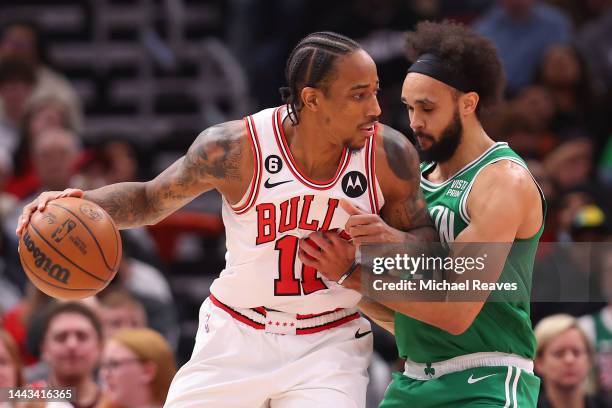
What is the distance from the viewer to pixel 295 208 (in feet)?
16.6

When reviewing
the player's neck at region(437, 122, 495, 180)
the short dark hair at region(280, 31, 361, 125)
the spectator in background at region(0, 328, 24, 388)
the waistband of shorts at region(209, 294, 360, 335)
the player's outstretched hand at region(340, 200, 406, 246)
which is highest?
the short dark hair at region(280, 31, 361, 125)

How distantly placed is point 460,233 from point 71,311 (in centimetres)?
300

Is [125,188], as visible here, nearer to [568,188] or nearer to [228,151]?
[228,151]

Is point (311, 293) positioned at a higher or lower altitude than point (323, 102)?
lower

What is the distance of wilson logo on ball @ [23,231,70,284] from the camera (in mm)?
4992

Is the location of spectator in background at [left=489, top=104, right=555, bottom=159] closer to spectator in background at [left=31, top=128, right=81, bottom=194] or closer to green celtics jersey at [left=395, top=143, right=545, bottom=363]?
spectator in background at [left=31, top=128, right=81, bottom=194]

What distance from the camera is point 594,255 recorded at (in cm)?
773

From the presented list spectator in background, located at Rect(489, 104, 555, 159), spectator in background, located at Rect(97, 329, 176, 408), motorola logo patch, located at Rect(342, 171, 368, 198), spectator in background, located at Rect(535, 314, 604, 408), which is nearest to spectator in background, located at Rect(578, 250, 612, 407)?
spectator in background, located at Rect(535, 314, 604, 408)

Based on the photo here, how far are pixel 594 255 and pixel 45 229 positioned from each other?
4.02 metres

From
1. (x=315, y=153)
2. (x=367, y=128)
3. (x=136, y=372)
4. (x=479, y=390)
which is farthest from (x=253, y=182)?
(x=136, y=372)

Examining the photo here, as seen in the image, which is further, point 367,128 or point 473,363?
point 473,363

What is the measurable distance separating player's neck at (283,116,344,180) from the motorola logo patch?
69mm

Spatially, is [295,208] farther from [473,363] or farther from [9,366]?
[9,366]

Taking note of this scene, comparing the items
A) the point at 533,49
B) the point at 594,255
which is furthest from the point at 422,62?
the point at 533,49
